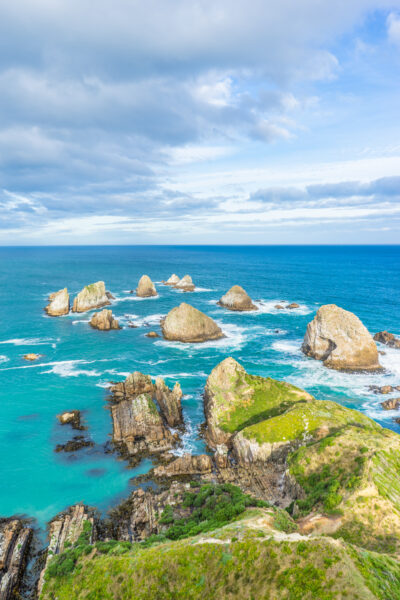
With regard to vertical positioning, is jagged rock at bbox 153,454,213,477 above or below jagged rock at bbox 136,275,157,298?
below

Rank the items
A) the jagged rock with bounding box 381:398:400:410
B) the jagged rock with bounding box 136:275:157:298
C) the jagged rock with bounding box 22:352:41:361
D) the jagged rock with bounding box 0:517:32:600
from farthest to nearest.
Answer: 1. the jagged rock with bounding box 136:275:157:298
2. the jagged rock with bounding box 22:352:41:361
3. the jagged rock with bounding box 381:398:400:410
4. the jagged rock with bounding box 0:517:32:600

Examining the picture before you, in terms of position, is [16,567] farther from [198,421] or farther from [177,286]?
[177,286]

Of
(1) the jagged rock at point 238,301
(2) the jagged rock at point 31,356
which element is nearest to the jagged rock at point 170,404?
(2) the jagged rock at point 31,356

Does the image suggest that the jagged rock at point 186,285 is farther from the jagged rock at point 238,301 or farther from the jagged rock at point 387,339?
the jagged rock at point 387,339

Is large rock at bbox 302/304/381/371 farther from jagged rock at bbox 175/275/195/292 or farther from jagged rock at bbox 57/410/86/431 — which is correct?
jagged rock at bbox 175/275/195/292

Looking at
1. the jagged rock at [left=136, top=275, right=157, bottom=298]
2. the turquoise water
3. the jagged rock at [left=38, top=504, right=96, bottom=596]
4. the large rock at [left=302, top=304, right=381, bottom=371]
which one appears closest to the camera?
the jagged rock at [left=38, top=504, right=96, bottom=596]

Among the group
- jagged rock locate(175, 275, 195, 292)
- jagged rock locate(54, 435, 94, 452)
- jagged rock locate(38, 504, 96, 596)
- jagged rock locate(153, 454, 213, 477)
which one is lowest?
jagged rock locate(38, 504, 96, 596)

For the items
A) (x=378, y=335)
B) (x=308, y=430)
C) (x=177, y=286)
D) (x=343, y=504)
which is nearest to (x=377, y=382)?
(x=378, y=335)

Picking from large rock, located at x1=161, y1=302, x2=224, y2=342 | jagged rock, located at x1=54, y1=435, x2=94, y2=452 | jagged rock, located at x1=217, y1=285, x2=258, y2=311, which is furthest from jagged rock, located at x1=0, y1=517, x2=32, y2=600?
jagged rock, located at x1=217, y1=285, x2=258, y2=311

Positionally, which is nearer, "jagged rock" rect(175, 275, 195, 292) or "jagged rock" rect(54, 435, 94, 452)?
"jagged rock" rect(54, 435, 94, 452)
